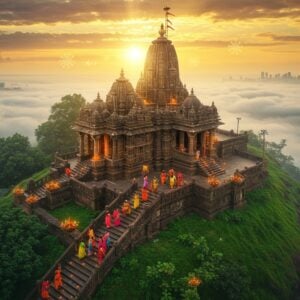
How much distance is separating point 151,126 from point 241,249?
14339mm

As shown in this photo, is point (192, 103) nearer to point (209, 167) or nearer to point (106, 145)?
point (209, 167)

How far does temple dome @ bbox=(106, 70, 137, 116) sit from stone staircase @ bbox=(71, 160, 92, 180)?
595 centimetres

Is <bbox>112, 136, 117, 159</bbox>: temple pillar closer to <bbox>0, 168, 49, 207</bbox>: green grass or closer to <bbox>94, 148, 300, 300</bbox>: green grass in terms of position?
<bbox>94, 148, 300, 300</bbox>: green grass

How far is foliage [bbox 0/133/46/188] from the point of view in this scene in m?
41.6

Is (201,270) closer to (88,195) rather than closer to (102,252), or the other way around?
(102,252)

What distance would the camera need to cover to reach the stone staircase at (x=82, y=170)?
32834 mm

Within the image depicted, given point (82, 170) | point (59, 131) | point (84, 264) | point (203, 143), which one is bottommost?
point (84, 264)

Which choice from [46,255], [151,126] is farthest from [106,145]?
[46,255]

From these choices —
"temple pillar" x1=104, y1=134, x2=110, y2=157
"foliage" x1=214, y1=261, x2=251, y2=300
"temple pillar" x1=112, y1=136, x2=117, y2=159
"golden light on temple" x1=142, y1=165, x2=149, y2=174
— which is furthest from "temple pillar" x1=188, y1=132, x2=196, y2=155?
"foliage" x1=214, y1=261, x2=251, y2=300

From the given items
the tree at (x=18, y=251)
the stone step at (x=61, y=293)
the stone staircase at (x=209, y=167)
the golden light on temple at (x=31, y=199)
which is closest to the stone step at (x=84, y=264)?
the stone step at (x=61, y=293)

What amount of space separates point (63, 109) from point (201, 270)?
36.2 metres

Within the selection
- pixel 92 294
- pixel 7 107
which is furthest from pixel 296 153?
pixel 92 294

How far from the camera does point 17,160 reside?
42156mm

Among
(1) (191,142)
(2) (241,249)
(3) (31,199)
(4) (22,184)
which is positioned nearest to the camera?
(2) (241,249)
